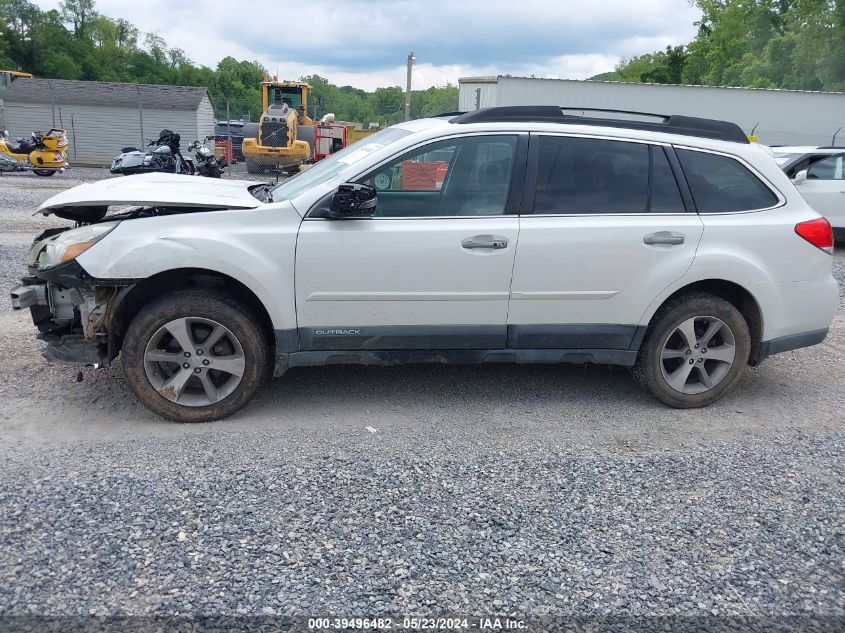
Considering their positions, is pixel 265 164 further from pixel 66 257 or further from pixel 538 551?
pixel 538 551

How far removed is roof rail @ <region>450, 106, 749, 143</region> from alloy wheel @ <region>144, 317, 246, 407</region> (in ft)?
6.61

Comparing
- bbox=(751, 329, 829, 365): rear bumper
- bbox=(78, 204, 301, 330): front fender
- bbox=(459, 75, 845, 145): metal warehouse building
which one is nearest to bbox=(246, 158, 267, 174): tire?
bbox=(459, 75, 845, 145): metal warehouse building

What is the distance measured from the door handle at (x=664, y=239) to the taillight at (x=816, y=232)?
2.71ft

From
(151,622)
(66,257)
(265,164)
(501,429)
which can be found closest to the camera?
Answer: (151,622)

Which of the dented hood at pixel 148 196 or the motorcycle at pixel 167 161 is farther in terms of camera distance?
the motorcycle at pixel 167 161

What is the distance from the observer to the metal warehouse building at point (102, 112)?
31.0m

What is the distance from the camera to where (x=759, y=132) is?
26.2m

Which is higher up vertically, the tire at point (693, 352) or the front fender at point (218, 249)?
the front fender at point (218, 249)

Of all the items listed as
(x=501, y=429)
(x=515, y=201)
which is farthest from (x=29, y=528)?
(x=515, y=201)

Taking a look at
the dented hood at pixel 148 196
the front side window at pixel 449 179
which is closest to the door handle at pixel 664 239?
the front side window at pixel 449 179

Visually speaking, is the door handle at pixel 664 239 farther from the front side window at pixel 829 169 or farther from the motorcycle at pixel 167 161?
the motorcycle at pixel 167 161

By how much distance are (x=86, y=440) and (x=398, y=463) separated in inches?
68.6

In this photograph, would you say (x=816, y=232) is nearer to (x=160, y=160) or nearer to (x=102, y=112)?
(x=160, y=160)

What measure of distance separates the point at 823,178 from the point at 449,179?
30.2ft
